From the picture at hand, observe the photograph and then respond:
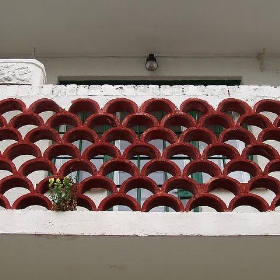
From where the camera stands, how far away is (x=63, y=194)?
21.3ft

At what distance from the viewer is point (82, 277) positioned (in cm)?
666

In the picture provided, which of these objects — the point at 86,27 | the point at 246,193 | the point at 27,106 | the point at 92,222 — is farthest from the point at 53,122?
the point at 86,27

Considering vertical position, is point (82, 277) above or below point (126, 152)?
below

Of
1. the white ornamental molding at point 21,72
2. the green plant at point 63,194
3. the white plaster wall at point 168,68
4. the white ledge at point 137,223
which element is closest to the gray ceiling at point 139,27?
the white plaster wall at point 168,68

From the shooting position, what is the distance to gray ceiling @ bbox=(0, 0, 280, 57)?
→ 10859 millimetres

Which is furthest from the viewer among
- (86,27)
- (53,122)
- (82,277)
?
(86,27)

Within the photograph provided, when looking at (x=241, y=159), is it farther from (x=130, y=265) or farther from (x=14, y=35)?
(x=14, y=35)

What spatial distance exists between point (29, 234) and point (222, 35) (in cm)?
574

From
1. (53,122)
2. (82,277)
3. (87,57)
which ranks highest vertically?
(87,57)

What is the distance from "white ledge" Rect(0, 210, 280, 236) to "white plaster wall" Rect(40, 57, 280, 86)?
196 inches

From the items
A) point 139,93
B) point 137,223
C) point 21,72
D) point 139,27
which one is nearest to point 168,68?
point 139,27

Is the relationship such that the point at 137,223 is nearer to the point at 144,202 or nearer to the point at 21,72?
the point at 144,202

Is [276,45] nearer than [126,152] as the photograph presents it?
No

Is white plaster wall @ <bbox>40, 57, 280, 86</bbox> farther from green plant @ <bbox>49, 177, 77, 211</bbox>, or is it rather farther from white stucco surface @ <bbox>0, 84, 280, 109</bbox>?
green plant @ <bbox>49, 177, 77, 211</bbox>
